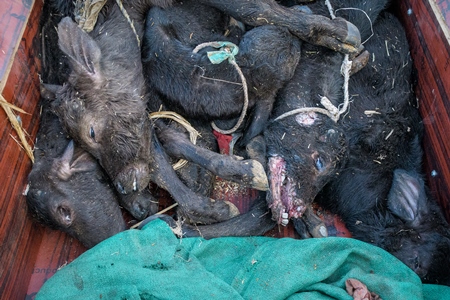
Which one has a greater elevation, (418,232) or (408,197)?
(408,197)

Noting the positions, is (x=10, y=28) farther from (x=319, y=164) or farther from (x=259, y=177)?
(x=319, y=164)

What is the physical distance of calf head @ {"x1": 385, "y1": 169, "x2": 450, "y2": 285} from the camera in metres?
3.24

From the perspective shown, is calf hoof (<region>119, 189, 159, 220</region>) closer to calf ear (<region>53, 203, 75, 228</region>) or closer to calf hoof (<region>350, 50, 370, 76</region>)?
calf ear (<region>53, 203, 75, 228</region>)

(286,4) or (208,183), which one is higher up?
(286,4)

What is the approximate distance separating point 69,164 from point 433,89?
2.91 metres

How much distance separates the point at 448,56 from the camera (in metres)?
3.24

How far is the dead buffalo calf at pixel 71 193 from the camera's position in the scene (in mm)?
3082

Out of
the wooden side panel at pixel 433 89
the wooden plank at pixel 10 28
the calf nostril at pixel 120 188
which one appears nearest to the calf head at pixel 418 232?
the wooden side panel at pixel 433 89

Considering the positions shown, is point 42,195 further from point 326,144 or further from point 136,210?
point 326,144

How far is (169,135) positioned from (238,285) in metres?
1.31

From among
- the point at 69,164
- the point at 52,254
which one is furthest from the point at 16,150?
the point at 52,254

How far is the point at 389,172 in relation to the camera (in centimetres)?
370

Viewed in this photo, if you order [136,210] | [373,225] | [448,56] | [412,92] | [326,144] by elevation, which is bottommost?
[136,210]

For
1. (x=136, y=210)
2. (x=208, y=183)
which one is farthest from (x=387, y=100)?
(x=136, y=210)
